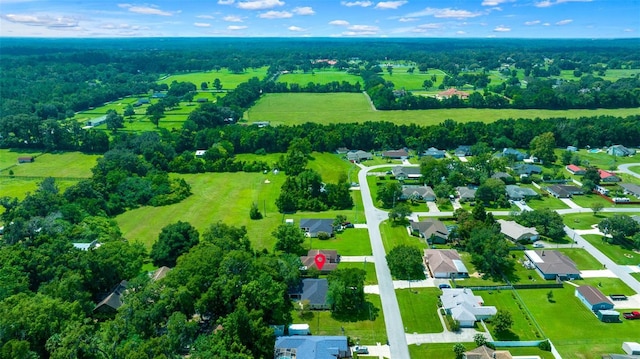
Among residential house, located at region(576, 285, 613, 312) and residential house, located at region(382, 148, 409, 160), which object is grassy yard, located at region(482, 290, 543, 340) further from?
residential house, located at region(382, 148, 409, 160)

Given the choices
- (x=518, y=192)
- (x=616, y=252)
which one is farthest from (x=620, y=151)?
(x=616, y=252)

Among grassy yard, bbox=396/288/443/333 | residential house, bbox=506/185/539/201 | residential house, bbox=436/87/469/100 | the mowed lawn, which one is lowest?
grassy yard, bbox=396/288/443/333

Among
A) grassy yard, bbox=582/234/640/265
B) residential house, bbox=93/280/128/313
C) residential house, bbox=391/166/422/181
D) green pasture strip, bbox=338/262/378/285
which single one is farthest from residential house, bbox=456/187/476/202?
residential house, bbox=93/280/128/313

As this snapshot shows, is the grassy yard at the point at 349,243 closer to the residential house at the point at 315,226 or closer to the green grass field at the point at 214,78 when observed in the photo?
the residential house at the point at 315,226

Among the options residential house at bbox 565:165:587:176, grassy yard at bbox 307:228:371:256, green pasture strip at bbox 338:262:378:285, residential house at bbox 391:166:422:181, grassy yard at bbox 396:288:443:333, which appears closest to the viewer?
grassy yard at bbox 396:288:443:333

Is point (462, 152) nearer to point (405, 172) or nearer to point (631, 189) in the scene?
point (405, 172)
